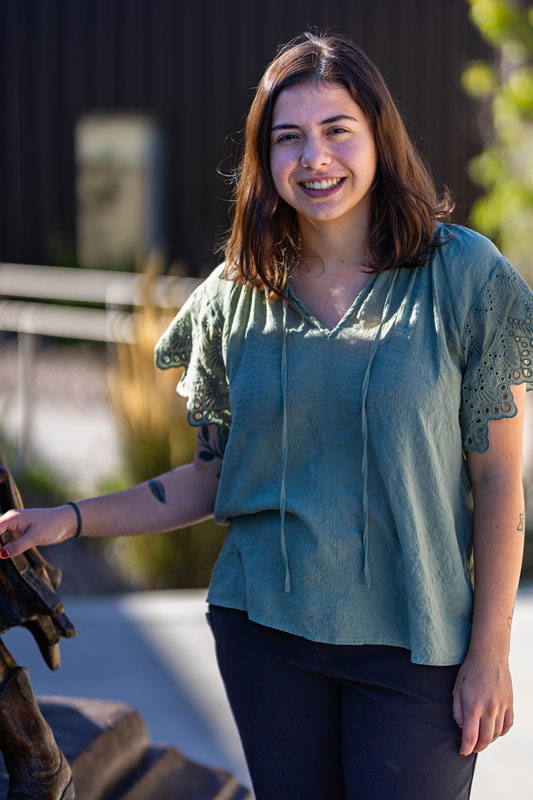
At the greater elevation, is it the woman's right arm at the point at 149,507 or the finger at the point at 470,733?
the woman's right arm at the point at 149,507

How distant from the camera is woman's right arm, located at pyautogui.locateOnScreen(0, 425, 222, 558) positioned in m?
1.83

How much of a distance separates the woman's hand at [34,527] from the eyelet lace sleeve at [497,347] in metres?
0.73

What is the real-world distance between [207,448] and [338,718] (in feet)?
1.79

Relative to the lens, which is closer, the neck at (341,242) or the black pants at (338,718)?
the black pants at (338,718)

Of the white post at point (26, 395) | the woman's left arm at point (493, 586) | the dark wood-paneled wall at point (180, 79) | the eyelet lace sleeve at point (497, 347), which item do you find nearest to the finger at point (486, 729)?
the woman's left arm at point (493, 586)

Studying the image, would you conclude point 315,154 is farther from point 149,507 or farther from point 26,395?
point 26,395

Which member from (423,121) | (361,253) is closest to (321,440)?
(361,253)

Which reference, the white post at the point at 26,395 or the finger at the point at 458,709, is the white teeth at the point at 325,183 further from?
the white post at the point at 26,395

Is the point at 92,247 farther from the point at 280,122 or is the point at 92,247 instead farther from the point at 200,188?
the point at 280,122

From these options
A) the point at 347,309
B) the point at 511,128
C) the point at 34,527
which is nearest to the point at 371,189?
the point at 347,309

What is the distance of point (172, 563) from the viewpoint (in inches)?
173

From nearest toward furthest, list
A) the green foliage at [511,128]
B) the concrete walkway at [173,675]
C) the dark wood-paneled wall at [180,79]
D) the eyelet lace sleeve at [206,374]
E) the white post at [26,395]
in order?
the eyelet lace sleeve at [206,374]
the concrete walkway at [173,675]
the green foliage at [511,128]
the white post at [26,395]
the dark wood-paneled wall at [180,79]

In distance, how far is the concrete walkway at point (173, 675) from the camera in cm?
312

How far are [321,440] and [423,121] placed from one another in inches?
383
